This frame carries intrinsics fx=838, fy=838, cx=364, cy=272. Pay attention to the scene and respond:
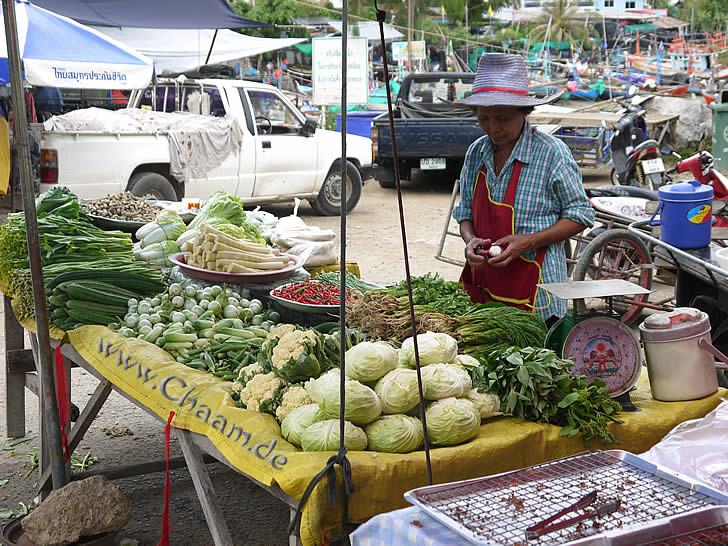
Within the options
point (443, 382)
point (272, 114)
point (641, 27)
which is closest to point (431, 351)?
point (443, 382)

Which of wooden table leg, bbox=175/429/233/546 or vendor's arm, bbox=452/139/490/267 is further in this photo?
vendor's arm, bbox=452/139/490/267

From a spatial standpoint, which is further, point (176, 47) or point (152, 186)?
point (176, 47)

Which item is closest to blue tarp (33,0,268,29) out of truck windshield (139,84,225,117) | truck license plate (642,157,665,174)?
truck windshield (139,84,225,117)

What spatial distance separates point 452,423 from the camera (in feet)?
8.13

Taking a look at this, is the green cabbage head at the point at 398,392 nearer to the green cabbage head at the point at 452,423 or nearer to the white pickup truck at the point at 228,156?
the green cabbage head at the point at 452,423

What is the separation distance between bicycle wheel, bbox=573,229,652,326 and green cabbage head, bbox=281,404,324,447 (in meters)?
4.53

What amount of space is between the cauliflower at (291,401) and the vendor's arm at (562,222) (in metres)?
1.25

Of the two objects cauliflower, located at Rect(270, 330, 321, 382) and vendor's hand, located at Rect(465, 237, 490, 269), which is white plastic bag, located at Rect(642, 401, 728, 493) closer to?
cauliflower, located at Rect(270, 330, 321, 382)

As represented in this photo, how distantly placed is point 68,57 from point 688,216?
7851mm

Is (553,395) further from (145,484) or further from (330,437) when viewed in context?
(145,484)

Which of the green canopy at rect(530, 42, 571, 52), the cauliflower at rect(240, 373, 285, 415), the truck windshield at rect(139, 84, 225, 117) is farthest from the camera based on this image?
the green canopy at rect(530, 42, 571, 52)

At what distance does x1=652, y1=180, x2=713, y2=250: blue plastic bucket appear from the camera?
4996 mm

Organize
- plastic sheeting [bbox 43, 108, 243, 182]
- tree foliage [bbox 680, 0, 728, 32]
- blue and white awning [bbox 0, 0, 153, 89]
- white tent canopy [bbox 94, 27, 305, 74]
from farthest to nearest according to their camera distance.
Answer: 1. tree foliage [bbox 680, 0, 728, 32]
2. white tent canopy [bbox 94, 27, 305, 74]
3. plastic sheeting [bbox 43, 108, 243, 182]
4. blue and white awning [bbox 0, 0, 153, 89]

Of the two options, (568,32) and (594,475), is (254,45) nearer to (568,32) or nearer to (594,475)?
(594,475)
